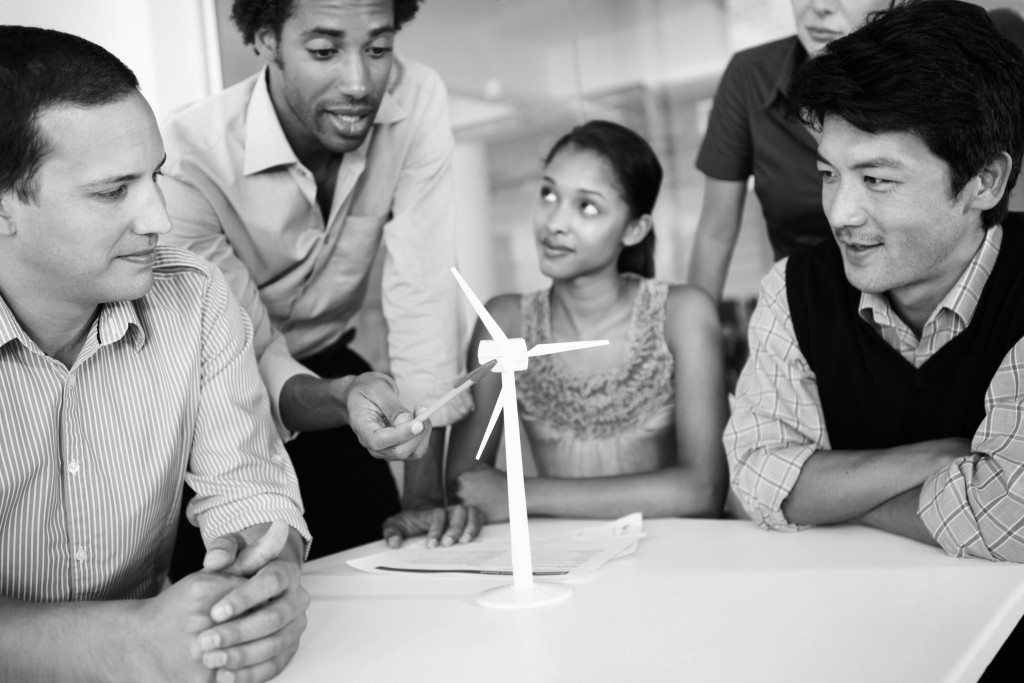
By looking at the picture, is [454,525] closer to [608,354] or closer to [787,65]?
[608,354]

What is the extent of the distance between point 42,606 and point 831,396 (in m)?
1.40

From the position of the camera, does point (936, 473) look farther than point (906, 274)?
No

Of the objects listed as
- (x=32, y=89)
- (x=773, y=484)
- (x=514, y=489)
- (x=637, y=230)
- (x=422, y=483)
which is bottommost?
(x=422, y=483)

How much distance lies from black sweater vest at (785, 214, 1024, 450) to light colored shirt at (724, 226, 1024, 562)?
2 centimetres

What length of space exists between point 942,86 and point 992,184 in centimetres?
21

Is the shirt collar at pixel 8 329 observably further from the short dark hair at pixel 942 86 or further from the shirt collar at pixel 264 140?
the short dark hair at pixel 942 86

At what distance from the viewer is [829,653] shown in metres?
1.06

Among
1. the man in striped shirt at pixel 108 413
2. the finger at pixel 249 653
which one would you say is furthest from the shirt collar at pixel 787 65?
the finger at pixel 249 653

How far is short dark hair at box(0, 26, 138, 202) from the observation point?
1.37 m

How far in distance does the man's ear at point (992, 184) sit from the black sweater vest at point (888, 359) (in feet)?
0.25

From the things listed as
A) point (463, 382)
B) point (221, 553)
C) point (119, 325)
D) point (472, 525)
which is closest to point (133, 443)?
point (119, 325)

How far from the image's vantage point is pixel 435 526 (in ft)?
6.34

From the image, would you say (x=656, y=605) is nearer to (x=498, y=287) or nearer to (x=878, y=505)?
(x=878, y=505)

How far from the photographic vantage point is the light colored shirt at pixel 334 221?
238cm
